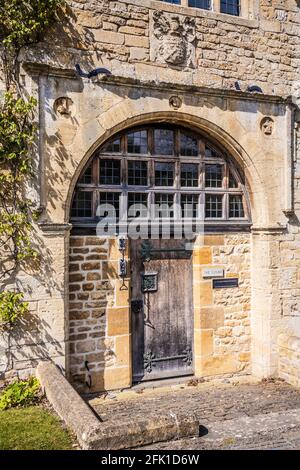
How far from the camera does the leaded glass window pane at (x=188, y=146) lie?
21.8 ft

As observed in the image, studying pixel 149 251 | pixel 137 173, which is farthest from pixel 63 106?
pixel 149 251

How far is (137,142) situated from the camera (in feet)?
20.9

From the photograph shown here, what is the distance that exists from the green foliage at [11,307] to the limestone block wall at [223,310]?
267 cm

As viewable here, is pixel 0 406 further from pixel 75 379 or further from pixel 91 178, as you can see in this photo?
pixel 91 178

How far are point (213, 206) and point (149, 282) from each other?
1589 mm

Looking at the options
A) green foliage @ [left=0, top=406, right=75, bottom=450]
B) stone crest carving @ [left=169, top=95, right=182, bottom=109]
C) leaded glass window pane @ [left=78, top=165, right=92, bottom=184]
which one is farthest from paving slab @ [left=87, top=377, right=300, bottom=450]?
stone crest carving @ [left=169, top=95, right=182, bottom=109]

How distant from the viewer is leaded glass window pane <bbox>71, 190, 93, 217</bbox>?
602 cm

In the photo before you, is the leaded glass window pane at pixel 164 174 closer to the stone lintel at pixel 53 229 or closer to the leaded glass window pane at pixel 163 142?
the leaded glass window pane at pixel 163 142

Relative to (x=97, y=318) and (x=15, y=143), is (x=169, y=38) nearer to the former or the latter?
(x=15, y=143)

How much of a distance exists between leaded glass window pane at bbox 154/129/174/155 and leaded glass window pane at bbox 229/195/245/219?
4.20ft

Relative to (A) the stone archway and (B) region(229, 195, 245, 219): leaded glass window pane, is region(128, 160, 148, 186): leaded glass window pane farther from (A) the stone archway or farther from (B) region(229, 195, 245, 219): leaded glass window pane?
(B) region(229, 195, 245, 219): leaded glass window pane

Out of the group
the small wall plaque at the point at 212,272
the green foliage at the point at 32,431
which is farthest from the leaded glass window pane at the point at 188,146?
the green foliage at the point at 32,431

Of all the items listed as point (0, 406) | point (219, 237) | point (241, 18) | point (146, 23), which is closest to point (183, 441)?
point (0, 406)

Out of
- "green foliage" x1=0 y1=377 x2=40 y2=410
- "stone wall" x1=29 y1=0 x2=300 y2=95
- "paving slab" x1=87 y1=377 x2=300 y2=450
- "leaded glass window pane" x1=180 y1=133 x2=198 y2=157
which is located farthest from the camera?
"leaded glass window pane" x1=180 y1=133 x2=198 y2=157
